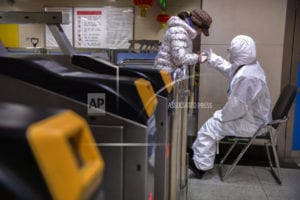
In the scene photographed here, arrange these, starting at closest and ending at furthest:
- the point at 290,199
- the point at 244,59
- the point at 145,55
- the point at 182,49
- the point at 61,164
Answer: the point at 61,164 < the point at 182,49 < the point at 290,199 < the point at 244,59 < the point at 145,55

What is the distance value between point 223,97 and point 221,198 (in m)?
0.96

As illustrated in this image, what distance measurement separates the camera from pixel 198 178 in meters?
2.53

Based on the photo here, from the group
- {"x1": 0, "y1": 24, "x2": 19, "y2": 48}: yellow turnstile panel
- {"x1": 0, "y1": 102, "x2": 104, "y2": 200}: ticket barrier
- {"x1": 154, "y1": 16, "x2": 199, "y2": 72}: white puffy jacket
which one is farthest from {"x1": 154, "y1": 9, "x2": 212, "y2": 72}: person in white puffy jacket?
{"x1": 0, "y1": 24, "x2": 19, "y2": 48}: yellow turnstile panel

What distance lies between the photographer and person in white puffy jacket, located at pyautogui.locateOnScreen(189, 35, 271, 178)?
232 cm

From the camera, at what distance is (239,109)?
2.35m

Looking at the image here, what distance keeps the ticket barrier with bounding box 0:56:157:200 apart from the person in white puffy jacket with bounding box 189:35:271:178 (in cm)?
177

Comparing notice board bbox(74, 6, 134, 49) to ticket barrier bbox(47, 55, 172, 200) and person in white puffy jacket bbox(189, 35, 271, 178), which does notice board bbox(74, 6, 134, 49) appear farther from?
ticket barrier bbox(47, 55, 172, 200)

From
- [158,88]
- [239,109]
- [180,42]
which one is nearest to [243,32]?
[239,109]

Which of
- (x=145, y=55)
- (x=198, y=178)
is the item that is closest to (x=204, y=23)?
(x=145, y=55)

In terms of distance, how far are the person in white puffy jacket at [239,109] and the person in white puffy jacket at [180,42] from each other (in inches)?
15.1

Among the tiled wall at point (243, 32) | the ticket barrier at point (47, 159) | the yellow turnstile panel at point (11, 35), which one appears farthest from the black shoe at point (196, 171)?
the ticket barrier at point (47, 159)

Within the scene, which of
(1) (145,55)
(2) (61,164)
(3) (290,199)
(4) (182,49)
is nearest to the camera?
(2) (61,164)

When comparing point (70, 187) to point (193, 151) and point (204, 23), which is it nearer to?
point (204, 23)

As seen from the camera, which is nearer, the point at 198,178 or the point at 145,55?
the point at 198,178
